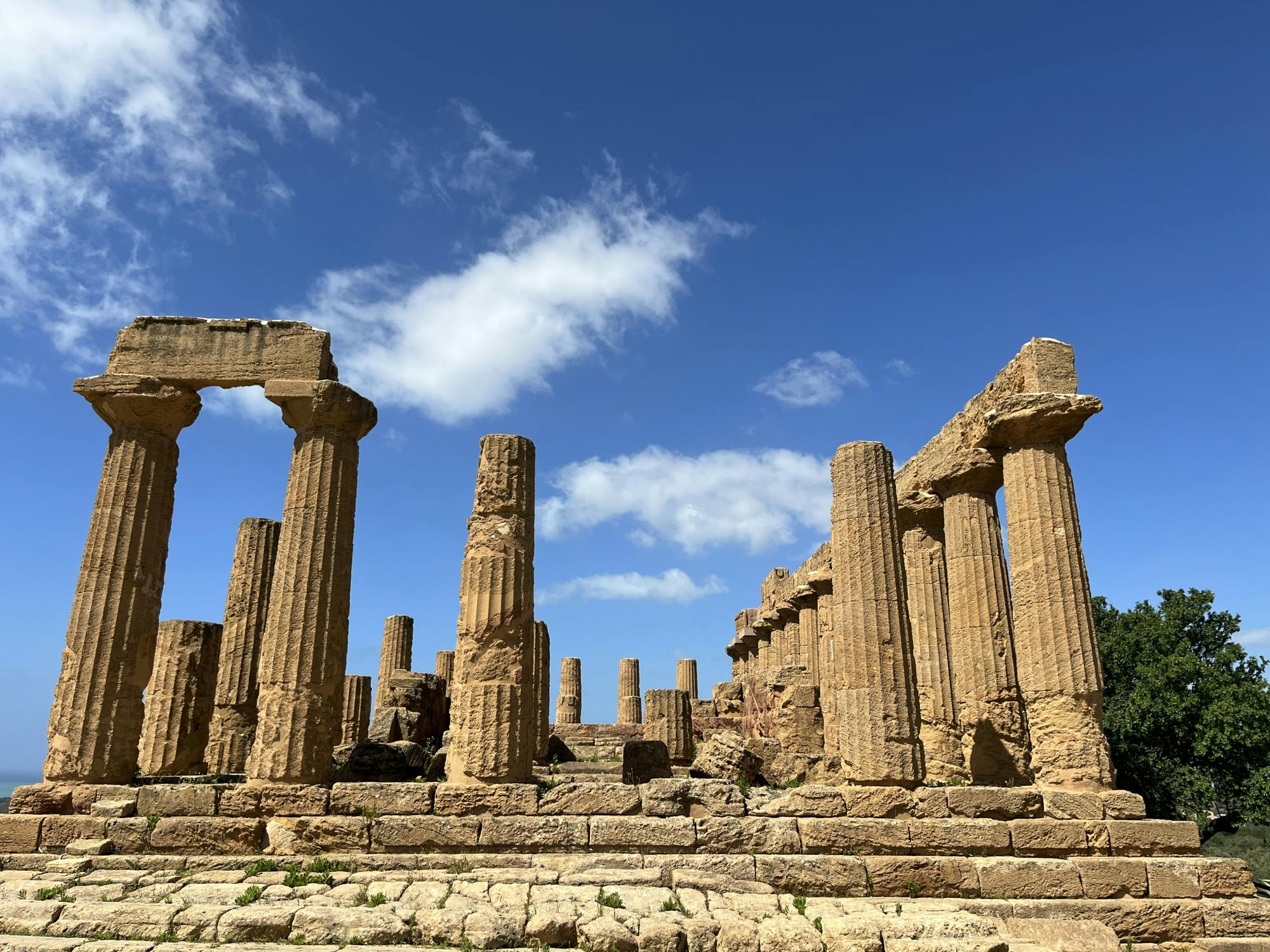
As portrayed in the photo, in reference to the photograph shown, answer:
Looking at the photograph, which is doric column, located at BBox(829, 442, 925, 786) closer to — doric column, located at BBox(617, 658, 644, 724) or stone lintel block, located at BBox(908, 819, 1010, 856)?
stone lintel block, located at BBox(908, 819, 1010, 856)

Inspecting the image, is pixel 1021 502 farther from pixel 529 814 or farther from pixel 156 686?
pixel 156 686

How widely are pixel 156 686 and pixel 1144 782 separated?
30.2 m

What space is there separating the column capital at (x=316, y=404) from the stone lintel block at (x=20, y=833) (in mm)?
7095

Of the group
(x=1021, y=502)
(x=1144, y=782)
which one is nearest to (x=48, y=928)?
(x=1021, y=502)

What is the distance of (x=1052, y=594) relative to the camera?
553 inches

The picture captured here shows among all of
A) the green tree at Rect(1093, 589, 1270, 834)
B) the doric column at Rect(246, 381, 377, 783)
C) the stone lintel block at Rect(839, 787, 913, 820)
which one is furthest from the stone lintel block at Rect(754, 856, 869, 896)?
the green tree at Rect(1093, 589, 1270, 834)

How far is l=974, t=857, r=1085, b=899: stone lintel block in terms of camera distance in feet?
38.8

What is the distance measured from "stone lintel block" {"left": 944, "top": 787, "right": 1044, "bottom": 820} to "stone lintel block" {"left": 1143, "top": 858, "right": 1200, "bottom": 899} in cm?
154

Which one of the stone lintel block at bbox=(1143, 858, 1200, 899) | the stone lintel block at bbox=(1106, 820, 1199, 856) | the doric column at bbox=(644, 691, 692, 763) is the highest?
the doric column at bbox=(644, 691, 692, 763)

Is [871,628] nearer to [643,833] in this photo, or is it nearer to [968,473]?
[968,473]

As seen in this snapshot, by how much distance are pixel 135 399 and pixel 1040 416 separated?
15.7 meters

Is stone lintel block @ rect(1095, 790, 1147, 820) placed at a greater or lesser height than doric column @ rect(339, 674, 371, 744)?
lesser

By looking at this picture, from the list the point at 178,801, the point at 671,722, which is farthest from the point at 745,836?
the point at 671,722

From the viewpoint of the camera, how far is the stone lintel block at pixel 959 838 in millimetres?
12234
